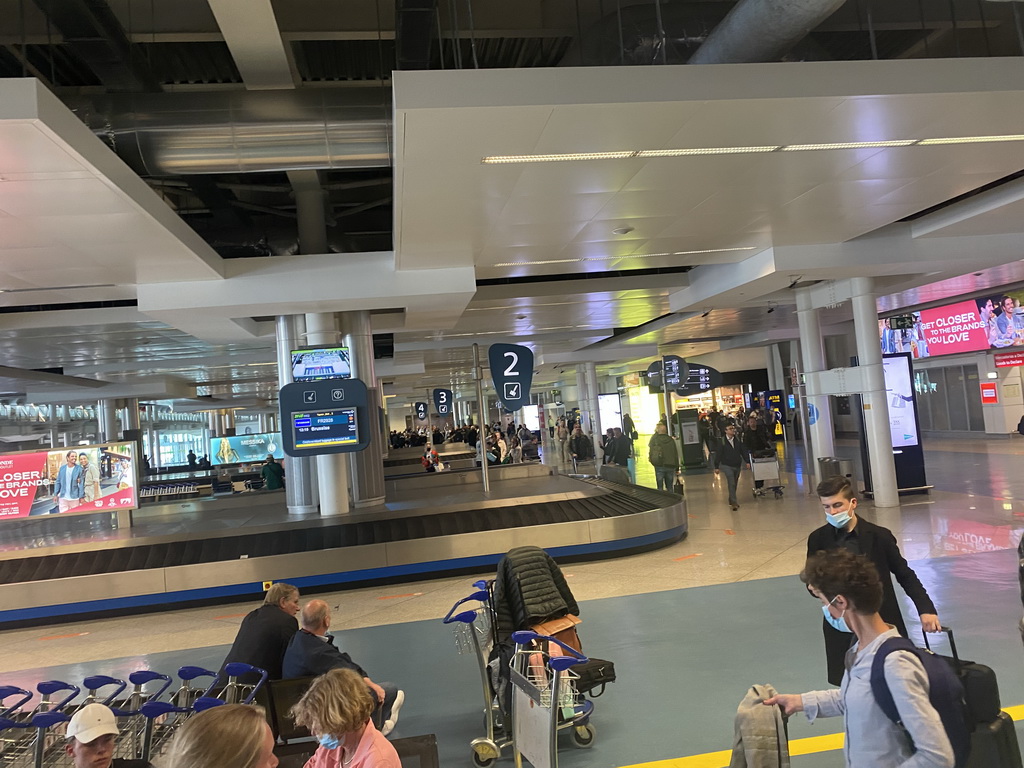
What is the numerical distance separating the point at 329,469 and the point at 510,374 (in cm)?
364

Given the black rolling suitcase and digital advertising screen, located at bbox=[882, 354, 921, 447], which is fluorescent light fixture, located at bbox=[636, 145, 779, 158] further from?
digital advertising screen, located at bbox=[882, 354, 921, 447]

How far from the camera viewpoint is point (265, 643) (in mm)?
4699

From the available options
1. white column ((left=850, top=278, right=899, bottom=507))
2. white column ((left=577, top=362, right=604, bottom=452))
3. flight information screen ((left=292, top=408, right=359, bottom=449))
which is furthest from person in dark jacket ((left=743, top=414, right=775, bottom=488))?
white column ((left=577, top=362, right=604, bottom=452))

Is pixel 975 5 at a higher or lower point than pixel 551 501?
higher

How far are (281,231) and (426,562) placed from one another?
6.93 meters

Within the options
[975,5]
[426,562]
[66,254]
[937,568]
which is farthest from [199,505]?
[975,5]

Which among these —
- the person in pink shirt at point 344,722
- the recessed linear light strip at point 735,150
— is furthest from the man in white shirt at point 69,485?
the person in pink shirt at point 344,722

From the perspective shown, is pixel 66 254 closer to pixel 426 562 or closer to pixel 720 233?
pixel 426 562

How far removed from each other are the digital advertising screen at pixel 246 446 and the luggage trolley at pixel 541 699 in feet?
92.0

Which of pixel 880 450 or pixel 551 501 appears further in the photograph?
pixel 880 450

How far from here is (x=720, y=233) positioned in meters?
9.93

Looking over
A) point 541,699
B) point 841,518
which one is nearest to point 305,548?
point 541,699

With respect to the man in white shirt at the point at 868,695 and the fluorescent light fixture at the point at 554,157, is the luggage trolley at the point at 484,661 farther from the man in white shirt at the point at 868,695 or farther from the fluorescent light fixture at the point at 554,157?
the fluorescent light fixture at the point at 554,157

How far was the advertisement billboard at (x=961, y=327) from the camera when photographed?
2375cm
